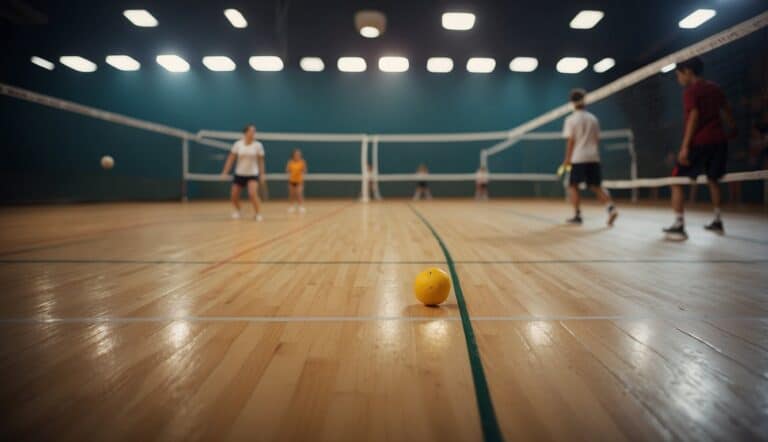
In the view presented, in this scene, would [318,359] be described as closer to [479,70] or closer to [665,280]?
[665,280]

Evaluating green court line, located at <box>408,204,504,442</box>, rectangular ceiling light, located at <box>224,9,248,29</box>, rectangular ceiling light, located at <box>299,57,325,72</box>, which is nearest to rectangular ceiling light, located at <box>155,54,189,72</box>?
rectangular ceiling light, located at <box>299,57,325,72</box>

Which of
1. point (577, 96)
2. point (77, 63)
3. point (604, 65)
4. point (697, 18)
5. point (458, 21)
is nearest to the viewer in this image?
point (577, 96)

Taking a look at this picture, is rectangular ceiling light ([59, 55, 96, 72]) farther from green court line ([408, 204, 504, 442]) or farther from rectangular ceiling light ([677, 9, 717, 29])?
rectangular ceiling light ([677, 9, 717, 29])

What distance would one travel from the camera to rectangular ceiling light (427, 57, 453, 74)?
16417 millimetres

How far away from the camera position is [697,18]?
11.2m

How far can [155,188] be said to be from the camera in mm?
14141

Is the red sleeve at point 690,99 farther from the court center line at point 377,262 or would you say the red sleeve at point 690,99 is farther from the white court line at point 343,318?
the white court line at point 343,318

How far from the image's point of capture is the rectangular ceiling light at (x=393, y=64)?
16.4 meters

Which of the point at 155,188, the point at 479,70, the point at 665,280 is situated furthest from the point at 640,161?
the point at 155,188

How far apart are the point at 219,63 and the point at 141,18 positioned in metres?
4.99

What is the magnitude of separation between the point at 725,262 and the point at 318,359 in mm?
2957

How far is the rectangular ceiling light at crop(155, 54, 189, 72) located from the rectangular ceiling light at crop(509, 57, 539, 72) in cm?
1107

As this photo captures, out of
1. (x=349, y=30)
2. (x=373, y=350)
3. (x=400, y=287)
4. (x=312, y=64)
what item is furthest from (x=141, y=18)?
(x=373, y=350)

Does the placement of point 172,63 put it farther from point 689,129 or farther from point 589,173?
point 689,129
